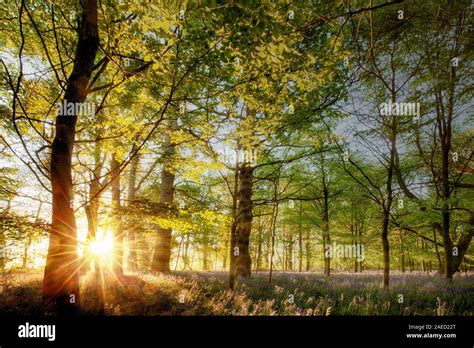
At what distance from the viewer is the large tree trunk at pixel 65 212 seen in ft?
11.0

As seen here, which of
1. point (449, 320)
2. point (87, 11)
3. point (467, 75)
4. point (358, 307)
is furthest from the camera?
point (467, 75)

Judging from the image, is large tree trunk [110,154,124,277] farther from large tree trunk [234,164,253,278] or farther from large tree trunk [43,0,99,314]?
large tree trunk [234,164,253,278]

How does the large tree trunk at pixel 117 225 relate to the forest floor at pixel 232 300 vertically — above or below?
above

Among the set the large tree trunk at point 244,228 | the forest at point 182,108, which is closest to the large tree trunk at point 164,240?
the forest at point 182,108

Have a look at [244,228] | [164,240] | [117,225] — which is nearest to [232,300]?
[117,225]

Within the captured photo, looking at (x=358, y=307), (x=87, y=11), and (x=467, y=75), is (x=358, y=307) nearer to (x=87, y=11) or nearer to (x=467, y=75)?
(x=87, y=11)

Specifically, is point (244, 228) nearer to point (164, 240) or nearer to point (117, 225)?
point (164, 240)

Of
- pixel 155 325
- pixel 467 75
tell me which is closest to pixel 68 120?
pixel 155 325

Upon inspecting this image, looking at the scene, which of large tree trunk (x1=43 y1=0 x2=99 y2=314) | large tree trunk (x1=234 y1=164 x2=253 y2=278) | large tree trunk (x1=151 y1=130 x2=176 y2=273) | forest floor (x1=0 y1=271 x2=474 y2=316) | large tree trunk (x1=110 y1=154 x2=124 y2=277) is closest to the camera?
large tree trunk (x1=43 y1=0 x2=99 y2=314)

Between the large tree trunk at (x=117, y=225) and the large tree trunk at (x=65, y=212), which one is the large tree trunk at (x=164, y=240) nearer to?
the large tree trunk at (x=117, y=225)

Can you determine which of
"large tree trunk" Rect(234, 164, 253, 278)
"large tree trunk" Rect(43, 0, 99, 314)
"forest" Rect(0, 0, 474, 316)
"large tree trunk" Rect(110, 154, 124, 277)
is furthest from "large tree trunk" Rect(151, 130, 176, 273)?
"large tree trunk" Rect(43, 0, 99, 314)

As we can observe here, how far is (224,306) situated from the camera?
5688mm

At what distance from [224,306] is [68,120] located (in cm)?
506

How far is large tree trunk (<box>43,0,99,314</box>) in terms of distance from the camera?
11.0ft
